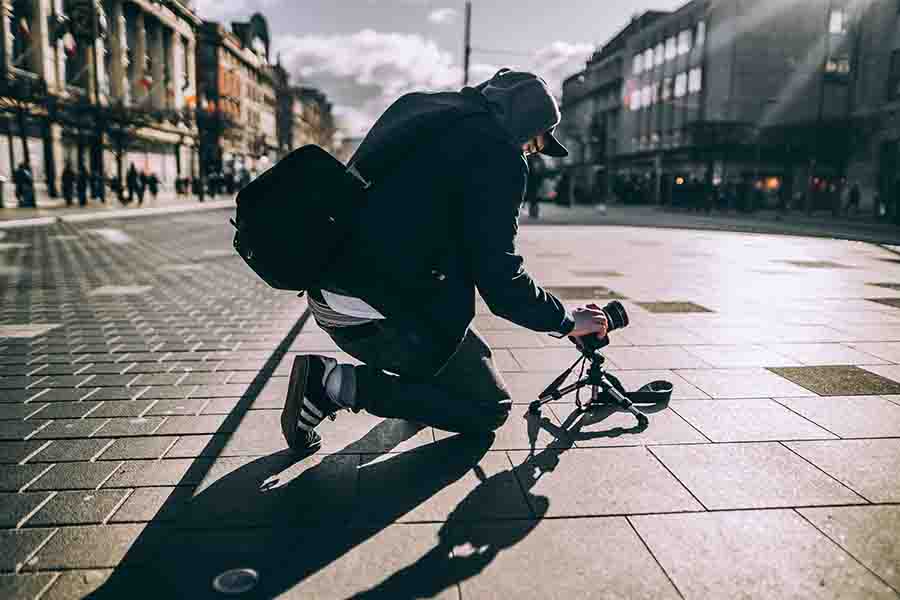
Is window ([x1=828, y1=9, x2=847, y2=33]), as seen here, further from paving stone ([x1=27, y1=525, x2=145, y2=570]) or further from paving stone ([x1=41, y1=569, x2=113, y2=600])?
paving stone ([x1=41, y1=569, x2=113, y2=600])

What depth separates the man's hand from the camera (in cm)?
307

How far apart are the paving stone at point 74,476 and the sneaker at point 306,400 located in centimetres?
79

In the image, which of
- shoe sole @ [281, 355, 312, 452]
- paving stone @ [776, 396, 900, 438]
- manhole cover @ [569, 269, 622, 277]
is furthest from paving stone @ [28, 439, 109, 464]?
manhole cover @ [569, 269, 622, 277]

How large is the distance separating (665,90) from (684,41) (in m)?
4.08

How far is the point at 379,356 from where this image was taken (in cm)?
297

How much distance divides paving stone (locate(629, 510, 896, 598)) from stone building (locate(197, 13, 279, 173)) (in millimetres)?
41417

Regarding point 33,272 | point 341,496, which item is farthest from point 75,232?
point 341,496

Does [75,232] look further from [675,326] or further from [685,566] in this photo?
[685,566]

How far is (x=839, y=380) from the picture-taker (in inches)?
173

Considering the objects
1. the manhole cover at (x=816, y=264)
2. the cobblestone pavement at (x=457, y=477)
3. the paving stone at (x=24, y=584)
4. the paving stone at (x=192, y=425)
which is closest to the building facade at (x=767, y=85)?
the manhole cover at (x=816, y=264)

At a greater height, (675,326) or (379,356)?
(379,356)

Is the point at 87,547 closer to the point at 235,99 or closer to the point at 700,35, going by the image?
the point at 700,35

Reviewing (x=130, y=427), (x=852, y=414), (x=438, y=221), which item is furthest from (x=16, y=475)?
(x=852, y=414)

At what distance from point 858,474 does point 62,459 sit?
142 inches
